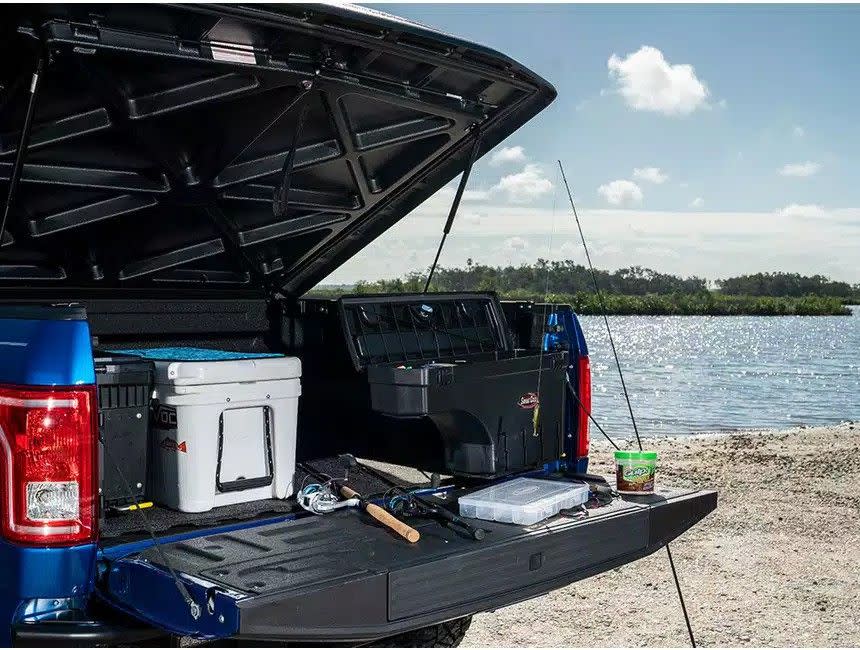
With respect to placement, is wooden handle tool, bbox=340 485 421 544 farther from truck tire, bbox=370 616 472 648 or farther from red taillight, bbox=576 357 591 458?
red taillight, bbox=576 357 591 458

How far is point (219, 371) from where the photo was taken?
307 cm

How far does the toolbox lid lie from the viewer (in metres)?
2.86

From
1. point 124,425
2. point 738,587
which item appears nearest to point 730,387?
point 738,587

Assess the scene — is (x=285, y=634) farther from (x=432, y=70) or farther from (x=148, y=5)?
(x=432, y=70)

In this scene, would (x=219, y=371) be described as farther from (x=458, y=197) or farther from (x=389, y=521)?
(x=458, y=197)

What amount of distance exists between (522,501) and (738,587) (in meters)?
3.15

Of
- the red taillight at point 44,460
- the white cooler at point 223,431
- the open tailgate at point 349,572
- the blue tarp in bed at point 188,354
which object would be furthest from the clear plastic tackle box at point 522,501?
the red taillight at point 44,460

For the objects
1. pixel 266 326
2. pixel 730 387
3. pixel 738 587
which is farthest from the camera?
pixel 730 387

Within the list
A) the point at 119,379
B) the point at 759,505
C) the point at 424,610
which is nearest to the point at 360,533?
the point at 424,610

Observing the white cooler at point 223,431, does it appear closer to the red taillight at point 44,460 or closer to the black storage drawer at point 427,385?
the black storage drawer at point 427,385

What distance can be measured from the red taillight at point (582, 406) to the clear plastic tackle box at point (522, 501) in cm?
54

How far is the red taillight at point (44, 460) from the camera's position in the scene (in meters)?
2.36

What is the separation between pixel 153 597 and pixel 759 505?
653 centimetres

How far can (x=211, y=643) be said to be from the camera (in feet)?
8.08
